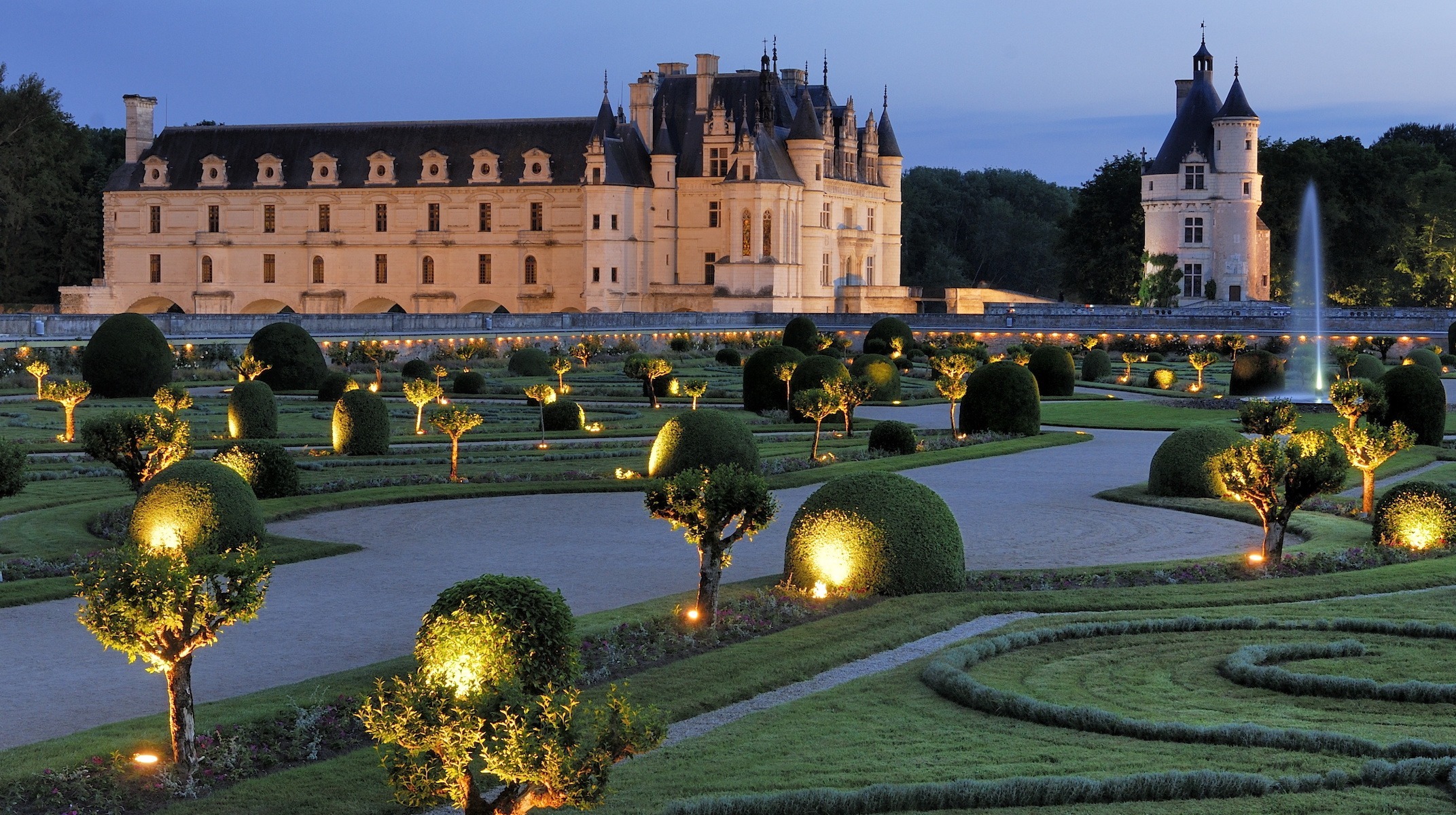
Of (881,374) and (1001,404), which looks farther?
(881,374)

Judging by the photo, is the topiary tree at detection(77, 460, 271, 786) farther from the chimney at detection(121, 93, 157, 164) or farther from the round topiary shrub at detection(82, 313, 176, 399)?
the chimney at detection(121, 93, 157, 164)

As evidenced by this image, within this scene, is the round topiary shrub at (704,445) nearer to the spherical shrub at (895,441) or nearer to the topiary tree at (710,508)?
the spherical shrub at (895,441)

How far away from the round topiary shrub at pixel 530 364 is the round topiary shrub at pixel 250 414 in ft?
55.1

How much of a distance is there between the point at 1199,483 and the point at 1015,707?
33.2 ft

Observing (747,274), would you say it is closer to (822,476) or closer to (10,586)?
(822,476)

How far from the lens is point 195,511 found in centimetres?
1434

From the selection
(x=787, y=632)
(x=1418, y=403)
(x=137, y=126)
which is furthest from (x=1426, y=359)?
(x=137, y=126)

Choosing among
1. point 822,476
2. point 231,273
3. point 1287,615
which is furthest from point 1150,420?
point 231,273

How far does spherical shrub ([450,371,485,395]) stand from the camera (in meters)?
35.3

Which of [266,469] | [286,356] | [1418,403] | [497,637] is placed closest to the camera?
[497,637]

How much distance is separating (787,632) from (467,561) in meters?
4.14

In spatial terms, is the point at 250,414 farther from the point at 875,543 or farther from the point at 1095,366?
the point at 1095,366

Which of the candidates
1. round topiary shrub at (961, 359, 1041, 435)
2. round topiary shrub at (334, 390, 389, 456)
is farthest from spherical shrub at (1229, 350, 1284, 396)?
round topiary shrub at (334, 390, 389, 456)

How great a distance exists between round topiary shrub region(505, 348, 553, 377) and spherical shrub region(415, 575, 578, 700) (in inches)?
1298
